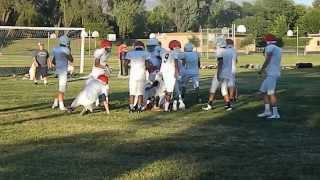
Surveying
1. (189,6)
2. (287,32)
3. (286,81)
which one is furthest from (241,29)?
(286,81)

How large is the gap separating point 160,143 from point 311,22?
320 feet

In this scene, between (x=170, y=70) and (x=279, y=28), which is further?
(x=279, y=28)

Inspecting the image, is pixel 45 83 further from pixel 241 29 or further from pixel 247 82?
pixel 241 29

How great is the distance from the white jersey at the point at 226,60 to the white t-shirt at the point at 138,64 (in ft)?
6.37

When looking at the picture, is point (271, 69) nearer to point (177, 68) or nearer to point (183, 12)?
point (177, 68)

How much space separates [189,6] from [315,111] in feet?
310

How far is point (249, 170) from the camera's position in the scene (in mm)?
10125

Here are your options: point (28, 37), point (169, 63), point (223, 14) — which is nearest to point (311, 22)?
point (223, 14)

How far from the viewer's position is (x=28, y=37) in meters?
53.2

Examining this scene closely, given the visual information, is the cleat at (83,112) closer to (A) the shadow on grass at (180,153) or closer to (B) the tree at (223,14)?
(A) the shadow on grass at (180,153)

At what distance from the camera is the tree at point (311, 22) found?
348ft

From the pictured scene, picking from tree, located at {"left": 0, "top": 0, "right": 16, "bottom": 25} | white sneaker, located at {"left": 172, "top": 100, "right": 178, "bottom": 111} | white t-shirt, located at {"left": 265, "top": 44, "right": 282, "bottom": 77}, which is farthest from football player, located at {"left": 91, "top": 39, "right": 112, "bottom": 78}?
tree, located at {"left": 0, "top": 0, "right": 16, "bottom": 25}

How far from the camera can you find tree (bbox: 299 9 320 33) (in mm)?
105944

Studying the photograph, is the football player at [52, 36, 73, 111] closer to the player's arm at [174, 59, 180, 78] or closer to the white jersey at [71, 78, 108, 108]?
the white jersey at [71, 78, 108, 108]
